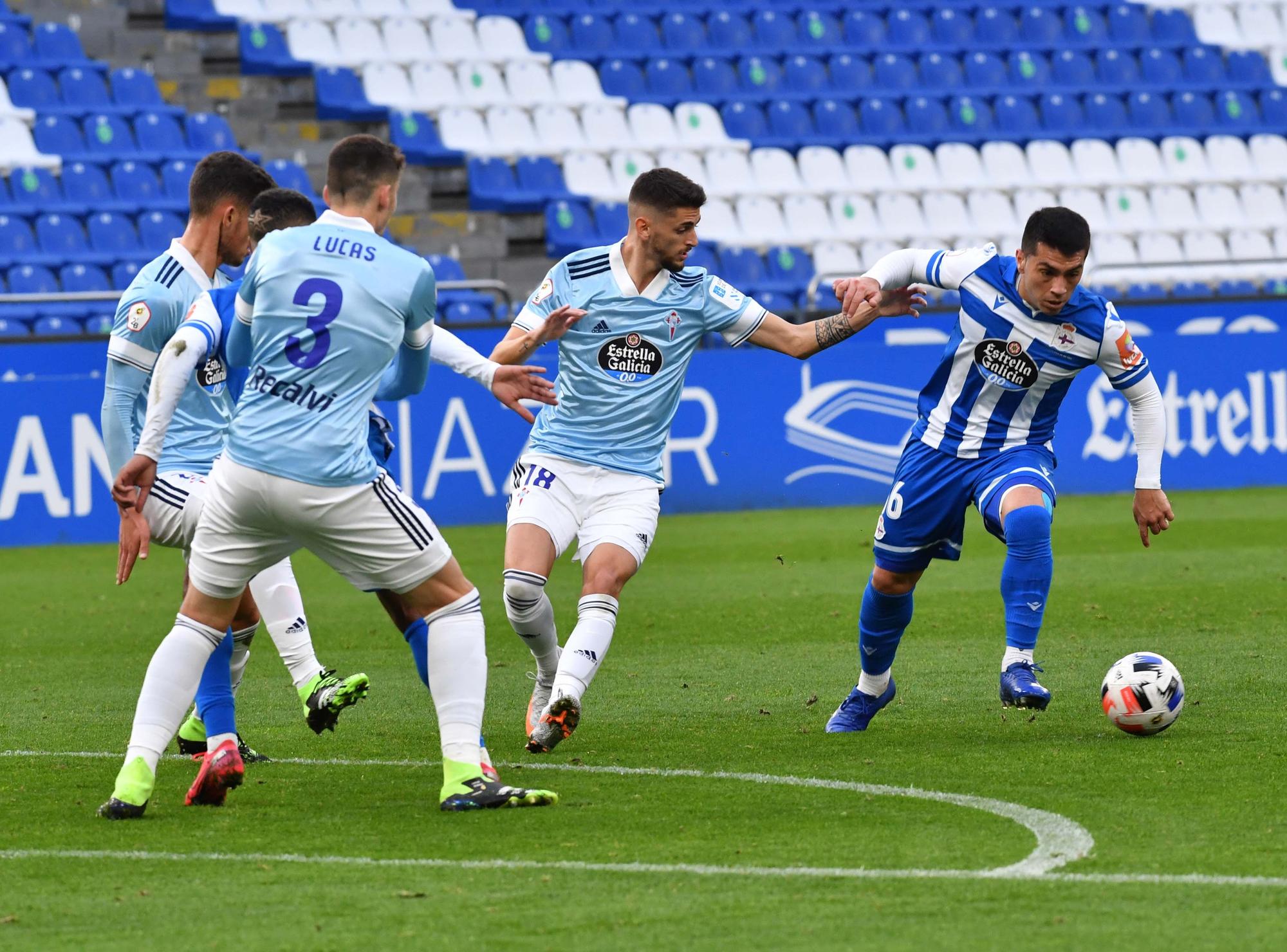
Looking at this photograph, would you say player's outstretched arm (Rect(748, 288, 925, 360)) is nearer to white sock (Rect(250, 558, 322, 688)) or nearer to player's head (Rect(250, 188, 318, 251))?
player's head (Rect(250, 188, 318, 251))

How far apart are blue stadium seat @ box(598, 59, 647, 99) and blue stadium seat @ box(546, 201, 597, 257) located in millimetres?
2355

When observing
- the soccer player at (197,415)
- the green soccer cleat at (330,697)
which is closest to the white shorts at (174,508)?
the soccer player at (197,415)

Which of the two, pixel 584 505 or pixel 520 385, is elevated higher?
pixel 520 385

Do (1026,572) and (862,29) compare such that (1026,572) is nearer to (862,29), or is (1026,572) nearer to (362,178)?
(362,178)

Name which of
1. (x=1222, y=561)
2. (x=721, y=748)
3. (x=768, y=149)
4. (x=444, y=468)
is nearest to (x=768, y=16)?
(x=768, y=149)

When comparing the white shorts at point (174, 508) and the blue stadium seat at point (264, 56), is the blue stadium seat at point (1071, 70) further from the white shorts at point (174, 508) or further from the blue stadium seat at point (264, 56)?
the white shorts at point (174, 508)

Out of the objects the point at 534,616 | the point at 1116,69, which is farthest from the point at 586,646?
the point at 1116,69

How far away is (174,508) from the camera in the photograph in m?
6.02

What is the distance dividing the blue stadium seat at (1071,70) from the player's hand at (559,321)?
1828 cm

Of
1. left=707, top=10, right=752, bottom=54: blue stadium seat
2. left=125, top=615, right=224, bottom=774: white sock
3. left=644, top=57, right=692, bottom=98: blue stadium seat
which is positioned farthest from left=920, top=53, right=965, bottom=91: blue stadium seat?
left=125, top=615, right=224, bottom=774: white sock

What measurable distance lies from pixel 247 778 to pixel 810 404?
10.3 metres

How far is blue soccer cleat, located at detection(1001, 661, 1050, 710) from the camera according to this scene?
20.3 feet

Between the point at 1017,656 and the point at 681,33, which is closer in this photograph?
the point at 1017,656

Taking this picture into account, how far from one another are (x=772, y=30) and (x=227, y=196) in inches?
679
